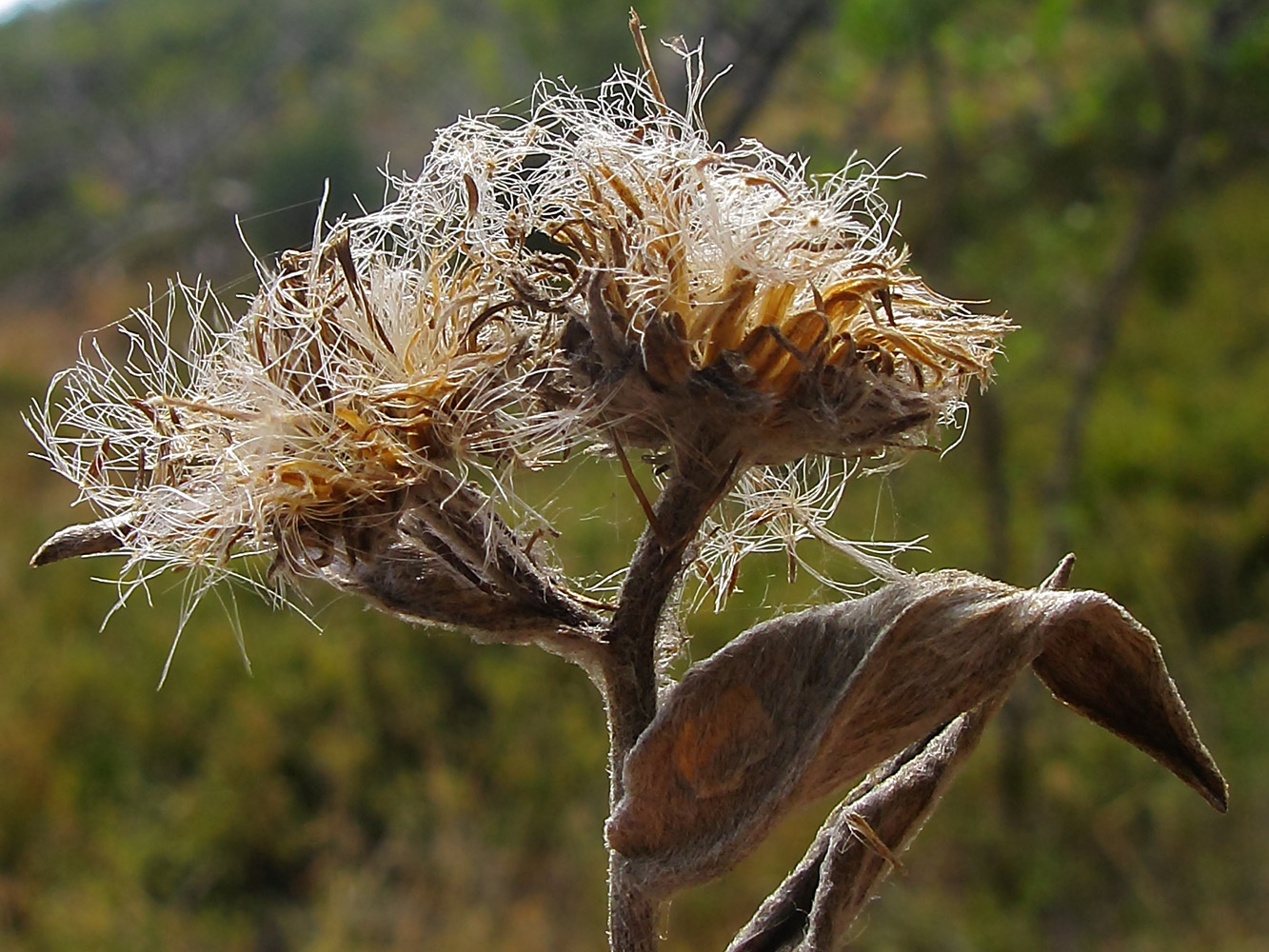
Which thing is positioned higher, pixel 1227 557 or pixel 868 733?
pixel 868 733

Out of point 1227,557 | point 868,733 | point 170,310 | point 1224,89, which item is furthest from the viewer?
point 1227,557

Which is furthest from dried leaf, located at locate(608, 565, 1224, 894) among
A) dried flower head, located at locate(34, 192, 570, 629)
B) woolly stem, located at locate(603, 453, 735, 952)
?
dried flower head, located at locate(34, 192, 570, 629)

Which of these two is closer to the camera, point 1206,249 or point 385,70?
point 1206,249

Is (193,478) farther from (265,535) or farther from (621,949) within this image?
(621,949)

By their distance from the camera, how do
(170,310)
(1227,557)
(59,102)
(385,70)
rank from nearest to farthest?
(170,310)
(1227,557)
(385,70)
(59,102)

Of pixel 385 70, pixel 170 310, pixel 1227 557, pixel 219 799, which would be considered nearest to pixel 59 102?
pixel 385 70

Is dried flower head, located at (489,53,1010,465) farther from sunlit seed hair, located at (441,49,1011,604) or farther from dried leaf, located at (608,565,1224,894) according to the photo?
dried leaf, located at (608,565,1224,894)

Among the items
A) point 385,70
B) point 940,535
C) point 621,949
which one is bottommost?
point 940,535
